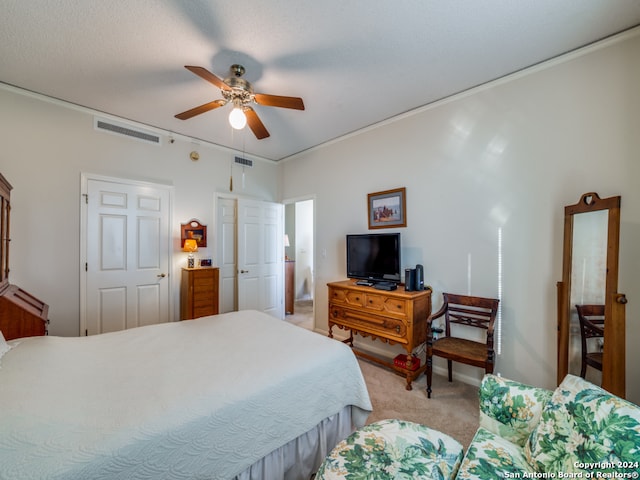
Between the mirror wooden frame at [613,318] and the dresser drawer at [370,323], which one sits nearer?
the mirror wooden frame at [613,318]

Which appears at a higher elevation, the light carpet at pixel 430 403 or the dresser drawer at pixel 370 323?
the dresser drawer at pixel 370 323

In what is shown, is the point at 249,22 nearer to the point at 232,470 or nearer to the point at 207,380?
the point at 207,380

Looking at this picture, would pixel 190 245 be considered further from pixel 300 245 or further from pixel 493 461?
pixel 493 461

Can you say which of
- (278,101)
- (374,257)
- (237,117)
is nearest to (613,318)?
(374,257)

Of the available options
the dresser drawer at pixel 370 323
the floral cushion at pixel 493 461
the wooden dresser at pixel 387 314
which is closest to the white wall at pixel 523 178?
the wooden dresser at pixel 387 314

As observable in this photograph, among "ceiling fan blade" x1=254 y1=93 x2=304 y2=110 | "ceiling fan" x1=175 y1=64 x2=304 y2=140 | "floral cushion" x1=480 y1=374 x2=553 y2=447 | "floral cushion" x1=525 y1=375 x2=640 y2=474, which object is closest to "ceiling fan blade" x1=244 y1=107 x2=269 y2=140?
"ceiling fan" x1=175 y1=64 x2=304 y2=140

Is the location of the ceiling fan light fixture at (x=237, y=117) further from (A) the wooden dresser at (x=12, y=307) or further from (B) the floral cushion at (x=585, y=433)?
(B) the floral cushion at (x=585, y=433)

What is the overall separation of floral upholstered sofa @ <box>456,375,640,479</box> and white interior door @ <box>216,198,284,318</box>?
3.60 metres

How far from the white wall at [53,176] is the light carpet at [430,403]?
3.28 m

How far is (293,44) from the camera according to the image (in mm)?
2039

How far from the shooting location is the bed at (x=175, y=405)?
94 centimetres

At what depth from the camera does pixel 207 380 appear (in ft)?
4.40

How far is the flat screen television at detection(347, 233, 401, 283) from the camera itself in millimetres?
2943

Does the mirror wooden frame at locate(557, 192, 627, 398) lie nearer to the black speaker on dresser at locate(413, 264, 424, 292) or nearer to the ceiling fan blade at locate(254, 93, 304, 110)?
the black speaker on dresser at locate(413, 264, 424, 292)
